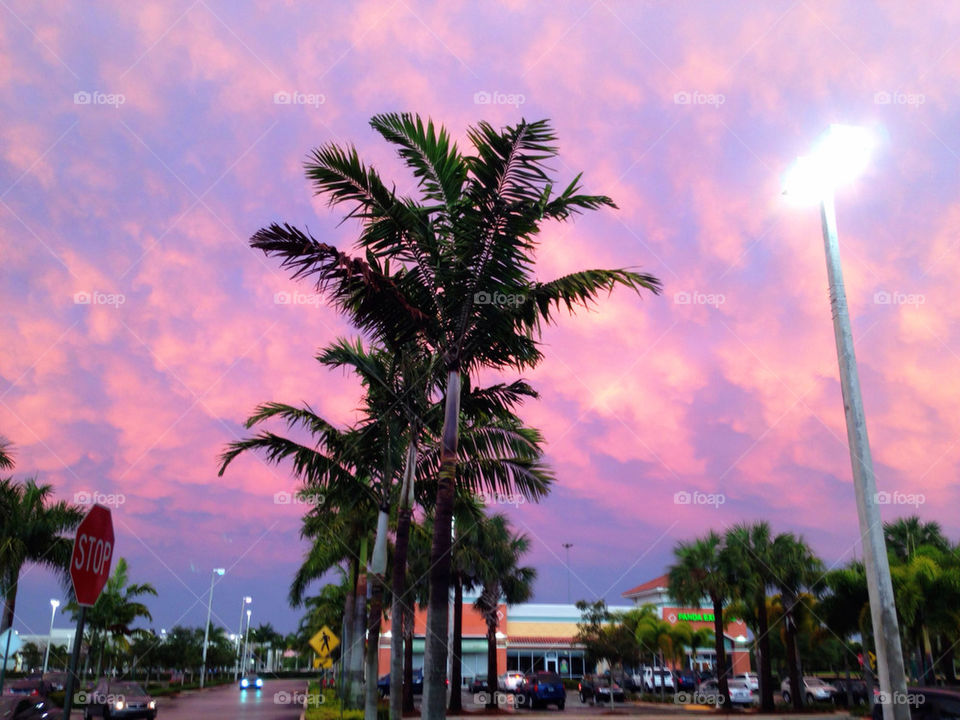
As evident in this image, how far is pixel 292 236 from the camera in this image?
1206 cm

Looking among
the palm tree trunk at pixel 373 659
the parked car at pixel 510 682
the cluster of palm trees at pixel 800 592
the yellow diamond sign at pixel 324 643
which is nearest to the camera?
the palm tree trunk at pixel 373 659

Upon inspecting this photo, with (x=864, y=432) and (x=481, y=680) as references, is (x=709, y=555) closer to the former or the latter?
(x=481, y=680)

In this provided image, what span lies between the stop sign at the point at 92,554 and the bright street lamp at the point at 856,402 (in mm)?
8445

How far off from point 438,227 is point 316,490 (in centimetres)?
1097

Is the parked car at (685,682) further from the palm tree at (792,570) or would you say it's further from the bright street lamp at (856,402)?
the bright street lamp at (856,402)

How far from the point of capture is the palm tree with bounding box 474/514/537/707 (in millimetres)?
38094

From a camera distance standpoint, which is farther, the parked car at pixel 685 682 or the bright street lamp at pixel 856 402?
the parked car at pixel 685 682

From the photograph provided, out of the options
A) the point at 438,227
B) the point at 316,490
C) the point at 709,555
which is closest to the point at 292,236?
the point at 438,227

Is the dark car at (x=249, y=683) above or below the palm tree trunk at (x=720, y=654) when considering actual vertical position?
below

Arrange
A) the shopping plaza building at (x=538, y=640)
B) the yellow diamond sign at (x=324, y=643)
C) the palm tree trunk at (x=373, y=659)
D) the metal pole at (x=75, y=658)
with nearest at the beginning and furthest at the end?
the metal pole at (x=75, y=658)
the palm tree trunk at (x=373, y=659)
the yellow diamond sign at (x=324, y=643)
the shopping plaza building at (x=538, y=640)

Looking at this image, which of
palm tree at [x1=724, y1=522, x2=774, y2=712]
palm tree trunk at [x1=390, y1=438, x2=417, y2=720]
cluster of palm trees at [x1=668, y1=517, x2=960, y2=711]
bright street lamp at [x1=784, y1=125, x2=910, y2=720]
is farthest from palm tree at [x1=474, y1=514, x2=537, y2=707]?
bright street lamp at [x1=784, y1=125, x2=910, y2=720]

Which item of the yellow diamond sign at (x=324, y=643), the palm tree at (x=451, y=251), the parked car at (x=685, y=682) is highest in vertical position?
the palm tree at (x=451, y=251)

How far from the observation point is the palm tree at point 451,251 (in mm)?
12117

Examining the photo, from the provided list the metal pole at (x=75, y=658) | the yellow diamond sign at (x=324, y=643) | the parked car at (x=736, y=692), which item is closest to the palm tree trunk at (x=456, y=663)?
the yellow diamond sign at (x=324, y=643)
